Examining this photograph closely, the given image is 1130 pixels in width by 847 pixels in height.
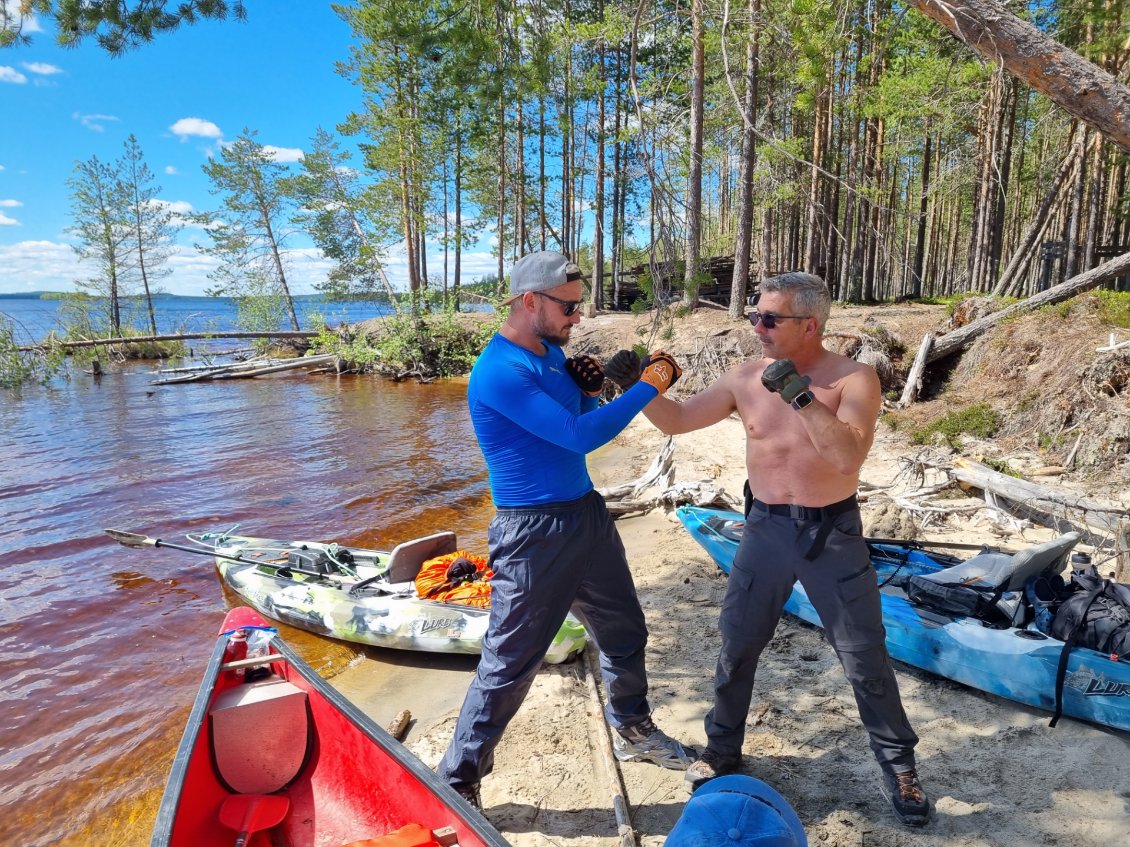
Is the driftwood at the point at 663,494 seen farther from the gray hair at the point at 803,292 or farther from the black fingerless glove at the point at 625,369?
the black fingerless glove at the point at 625,369

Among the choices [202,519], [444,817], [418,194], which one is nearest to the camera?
[444,817]

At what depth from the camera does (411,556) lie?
6.02 metres

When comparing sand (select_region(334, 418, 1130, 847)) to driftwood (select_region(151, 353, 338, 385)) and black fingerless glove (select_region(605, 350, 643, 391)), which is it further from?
driftwood (select_region(151, 353, 338, 385))

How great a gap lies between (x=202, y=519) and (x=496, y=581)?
847cm

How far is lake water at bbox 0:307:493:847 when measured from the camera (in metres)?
4.41

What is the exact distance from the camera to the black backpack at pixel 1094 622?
3449 millimetres

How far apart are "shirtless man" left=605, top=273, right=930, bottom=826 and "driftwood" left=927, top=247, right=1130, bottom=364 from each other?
Answer: 9.98m

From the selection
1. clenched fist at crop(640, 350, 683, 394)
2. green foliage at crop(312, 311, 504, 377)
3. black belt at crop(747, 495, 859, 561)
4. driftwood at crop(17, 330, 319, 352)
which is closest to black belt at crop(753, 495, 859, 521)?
black belt at crop(747, 495, 859, 561)

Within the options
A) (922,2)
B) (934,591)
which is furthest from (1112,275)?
(922,2)

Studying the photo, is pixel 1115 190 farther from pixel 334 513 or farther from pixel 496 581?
pixel 496 581

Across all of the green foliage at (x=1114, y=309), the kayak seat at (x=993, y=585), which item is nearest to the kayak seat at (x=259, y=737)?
the kayak seat at (x=993, y=585)

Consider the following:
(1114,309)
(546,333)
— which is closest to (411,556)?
(546,333)

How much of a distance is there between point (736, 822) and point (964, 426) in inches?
366

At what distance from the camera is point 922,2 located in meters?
2.53
